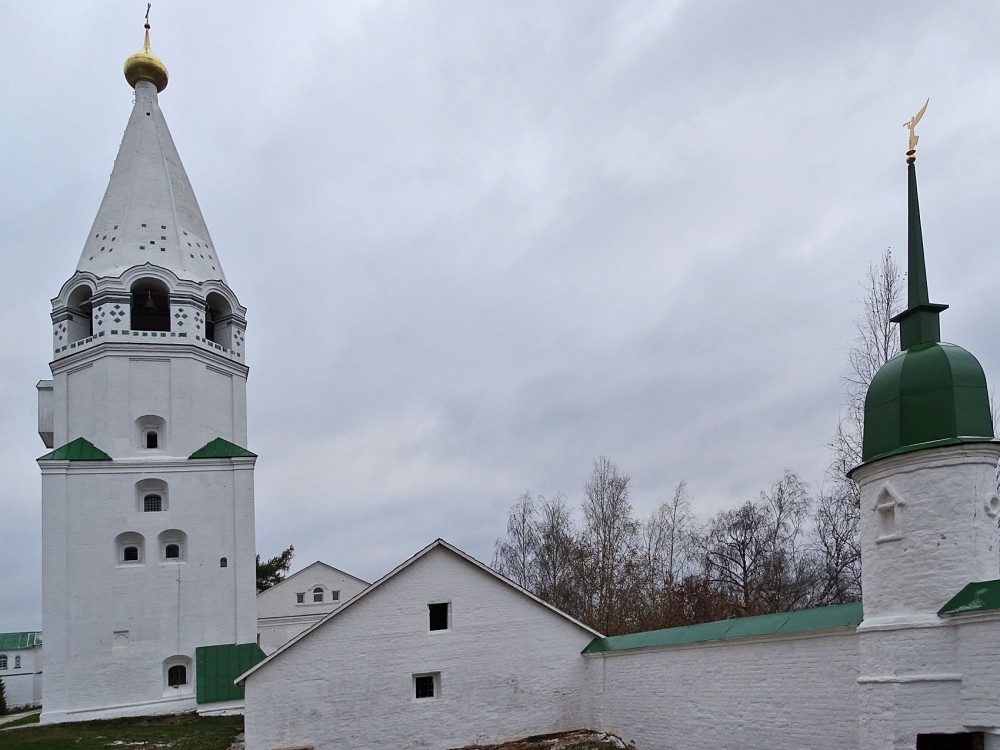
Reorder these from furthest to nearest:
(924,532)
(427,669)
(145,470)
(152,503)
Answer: (152,503), (145,470), (427,669), (924,532)

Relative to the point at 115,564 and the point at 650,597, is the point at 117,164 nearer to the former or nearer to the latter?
the point at 115,564

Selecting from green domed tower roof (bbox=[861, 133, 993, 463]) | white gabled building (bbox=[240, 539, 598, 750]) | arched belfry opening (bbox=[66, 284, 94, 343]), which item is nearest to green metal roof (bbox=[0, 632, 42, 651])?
arched belfry opening (bbox=[66, 284, 94, 343])

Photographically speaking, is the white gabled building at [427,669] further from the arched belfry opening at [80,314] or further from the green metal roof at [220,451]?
the arched belfry opening at [80,314]

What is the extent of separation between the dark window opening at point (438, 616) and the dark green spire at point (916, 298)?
12156mm

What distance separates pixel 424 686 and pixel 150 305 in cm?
1869

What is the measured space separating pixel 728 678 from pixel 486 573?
6.98 meters

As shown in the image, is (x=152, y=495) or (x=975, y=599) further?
(x=152, y=495)

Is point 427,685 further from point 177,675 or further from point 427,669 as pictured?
point 177,675

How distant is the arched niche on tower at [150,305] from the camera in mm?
29516

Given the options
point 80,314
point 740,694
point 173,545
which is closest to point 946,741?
point 740,694

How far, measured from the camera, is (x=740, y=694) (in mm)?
13617

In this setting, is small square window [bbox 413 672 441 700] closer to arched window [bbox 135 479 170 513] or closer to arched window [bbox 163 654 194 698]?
arched window [bbox 163 654 194 698]

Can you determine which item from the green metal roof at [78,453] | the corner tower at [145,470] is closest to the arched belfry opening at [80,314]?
the corner tower at [145,470]

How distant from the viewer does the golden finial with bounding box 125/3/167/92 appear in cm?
3312
